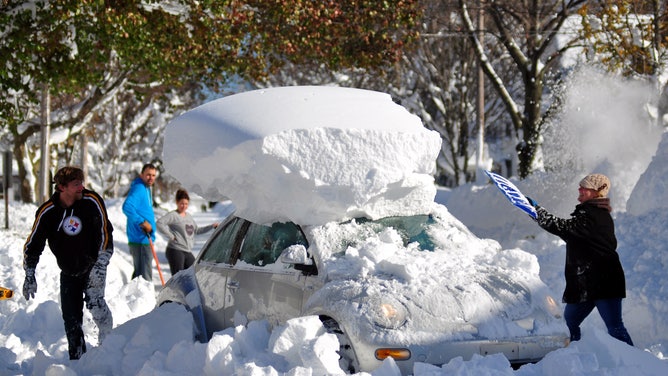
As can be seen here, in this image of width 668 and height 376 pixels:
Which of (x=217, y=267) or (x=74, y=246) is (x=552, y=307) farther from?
(x=74, y=246)

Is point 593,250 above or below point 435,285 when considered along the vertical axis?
below

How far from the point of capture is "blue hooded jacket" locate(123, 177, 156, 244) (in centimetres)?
1028

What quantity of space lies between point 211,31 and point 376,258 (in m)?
9.93

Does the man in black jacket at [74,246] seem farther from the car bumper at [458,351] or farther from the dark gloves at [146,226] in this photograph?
the dark gloves at [146,226]

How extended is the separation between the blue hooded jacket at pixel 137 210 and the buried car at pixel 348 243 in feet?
12.0

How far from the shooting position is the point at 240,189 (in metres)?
6.23

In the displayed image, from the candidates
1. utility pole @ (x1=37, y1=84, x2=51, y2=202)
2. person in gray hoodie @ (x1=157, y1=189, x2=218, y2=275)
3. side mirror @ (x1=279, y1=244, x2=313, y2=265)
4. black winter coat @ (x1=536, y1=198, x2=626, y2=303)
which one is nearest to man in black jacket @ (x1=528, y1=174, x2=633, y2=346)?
black winter coat @ (x1=536, y1=198, x2=626, y2=303)

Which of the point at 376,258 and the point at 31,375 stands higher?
the point at 376,258

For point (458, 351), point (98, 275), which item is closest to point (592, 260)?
point (458, 351)

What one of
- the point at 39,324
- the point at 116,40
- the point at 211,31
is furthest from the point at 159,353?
the point at 211,31

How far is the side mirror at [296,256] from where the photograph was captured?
5.57 metres

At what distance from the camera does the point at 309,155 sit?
5.84 m

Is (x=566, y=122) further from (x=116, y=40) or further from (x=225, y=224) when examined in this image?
(x=225, y=224)

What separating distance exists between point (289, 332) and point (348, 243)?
43.3 inches
